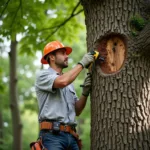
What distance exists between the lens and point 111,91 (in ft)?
12.3

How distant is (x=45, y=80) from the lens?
3.96 meters

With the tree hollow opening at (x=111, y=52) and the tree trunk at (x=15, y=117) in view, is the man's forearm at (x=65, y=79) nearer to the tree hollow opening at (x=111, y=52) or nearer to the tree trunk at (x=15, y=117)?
the tree hollow opening at (x=111, y=52)

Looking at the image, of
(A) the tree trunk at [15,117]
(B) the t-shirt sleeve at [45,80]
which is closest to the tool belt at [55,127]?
(B) the t-shirt sleeve at [45,80]

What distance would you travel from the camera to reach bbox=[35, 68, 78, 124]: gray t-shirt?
12.7ft

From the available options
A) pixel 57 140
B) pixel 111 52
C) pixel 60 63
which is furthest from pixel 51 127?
pixel 111 52

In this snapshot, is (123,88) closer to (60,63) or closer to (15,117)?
(60,63)

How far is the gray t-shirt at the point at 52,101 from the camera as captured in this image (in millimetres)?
Answer: 3877

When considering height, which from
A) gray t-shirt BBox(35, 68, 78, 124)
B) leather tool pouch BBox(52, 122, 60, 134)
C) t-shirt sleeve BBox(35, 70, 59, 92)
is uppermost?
t-shirt sleeve BBox(35, 70, 59, 92)

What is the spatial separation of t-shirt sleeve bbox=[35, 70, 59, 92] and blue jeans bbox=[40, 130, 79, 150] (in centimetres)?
56

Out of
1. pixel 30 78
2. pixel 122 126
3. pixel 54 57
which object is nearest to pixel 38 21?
pixel 54 57

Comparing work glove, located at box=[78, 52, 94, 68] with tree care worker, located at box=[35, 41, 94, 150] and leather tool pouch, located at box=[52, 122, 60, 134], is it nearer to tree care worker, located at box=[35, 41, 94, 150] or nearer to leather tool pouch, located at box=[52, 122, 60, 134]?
tree care worker, located at box=[35, 41, 94, 150]

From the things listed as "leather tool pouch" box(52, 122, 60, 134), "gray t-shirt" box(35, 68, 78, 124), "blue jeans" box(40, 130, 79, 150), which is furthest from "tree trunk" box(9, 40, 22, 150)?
"leather tool pouch" box(52, 122, 60, 134)

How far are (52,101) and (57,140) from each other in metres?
0.52

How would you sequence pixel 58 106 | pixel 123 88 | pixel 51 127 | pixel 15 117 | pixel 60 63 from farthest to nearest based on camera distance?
pixel 15 117, pixel 60 63, pixel 58 106, pixel 51 127, pixel 123 88
